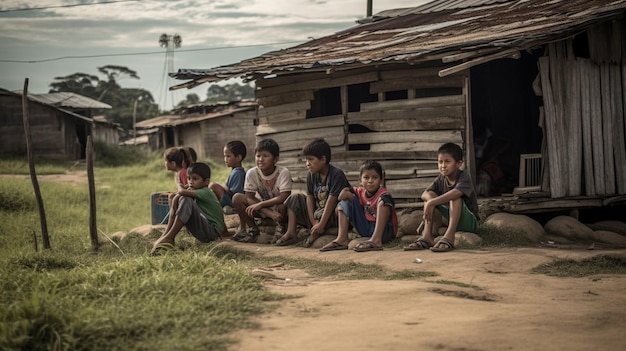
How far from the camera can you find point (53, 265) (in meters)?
7.18

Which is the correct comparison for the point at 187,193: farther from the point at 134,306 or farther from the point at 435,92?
the point at 435,92

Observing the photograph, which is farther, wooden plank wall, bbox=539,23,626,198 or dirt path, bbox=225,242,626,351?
wooden plank wall, bbox=539,23,626,198

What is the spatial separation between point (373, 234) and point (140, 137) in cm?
4441

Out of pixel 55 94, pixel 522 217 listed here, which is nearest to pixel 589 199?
pixel 522 217

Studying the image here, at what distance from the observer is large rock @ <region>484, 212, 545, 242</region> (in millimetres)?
8328

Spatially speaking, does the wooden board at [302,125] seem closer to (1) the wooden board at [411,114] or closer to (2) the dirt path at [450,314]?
(1) the wooden board at [411,114]

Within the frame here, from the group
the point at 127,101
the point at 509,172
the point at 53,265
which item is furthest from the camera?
the point at 127,101

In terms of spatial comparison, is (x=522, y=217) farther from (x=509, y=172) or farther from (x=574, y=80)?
(x=509, y=172)

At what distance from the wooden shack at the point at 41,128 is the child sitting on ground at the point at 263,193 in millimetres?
23179

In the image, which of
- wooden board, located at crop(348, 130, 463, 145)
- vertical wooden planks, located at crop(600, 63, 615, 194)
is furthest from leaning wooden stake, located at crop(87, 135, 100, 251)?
vertical wooden planks, located at crop(600, 63, 615, 194)

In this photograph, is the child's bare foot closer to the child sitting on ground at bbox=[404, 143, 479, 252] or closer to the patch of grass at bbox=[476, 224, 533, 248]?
the child sitting on ground at bbox=[404, 143, 479, 252]

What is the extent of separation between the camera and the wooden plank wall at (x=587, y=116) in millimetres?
9125

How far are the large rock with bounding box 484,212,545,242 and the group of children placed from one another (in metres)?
0.40

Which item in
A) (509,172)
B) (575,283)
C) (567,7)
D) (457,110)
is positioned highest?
(567,7)
